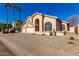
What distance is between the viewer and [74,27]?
991 centimetres

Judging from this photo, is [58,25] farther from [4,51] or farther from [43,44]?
[4,51]

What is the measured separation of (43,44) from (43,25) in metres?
0.75

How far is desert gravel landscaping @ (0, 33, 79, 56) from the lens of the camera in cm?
945

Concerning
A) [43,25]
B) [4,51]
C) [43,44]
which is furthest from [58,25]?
[4,51]

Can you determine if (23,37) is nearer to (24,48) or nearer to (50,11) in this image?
(24,48)

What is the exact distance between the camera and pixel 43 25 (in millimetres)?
10234

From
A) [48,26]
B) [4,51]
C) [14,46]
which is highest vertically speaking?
[48,26]

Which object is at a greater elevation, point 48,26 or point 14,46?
point 48,26

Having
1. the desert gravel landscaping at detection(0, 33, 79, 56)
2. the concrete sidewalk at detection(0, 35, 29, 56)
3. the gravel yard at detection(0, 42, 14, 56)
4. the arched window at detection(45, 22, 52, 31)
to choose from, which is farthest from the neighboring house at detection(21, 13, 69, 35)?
the gravel yard at detection(0, 42, 14, 56)

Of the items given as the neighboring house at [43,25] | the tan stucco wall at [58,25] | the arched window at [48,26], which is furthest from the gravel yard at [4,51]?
the tan stucco wall at [58,25]

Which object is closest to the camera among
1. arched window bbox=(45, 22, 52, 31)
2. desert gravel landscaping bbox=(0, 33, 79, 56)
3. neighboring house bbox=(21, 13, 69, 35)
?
desert gravel landscaping bbox=(0, 33, 79, 56)

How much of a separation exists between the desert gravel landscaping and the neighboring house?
0.64 ft

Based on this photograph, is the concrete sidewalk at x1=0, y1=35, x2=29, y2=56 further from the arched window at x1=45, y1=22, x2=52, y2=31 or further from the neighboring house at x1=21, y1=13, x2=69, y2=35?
the arched window at x1=45, y1=22, x2=52, y2=31

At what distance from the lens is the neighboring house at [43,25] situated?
9977 mm
